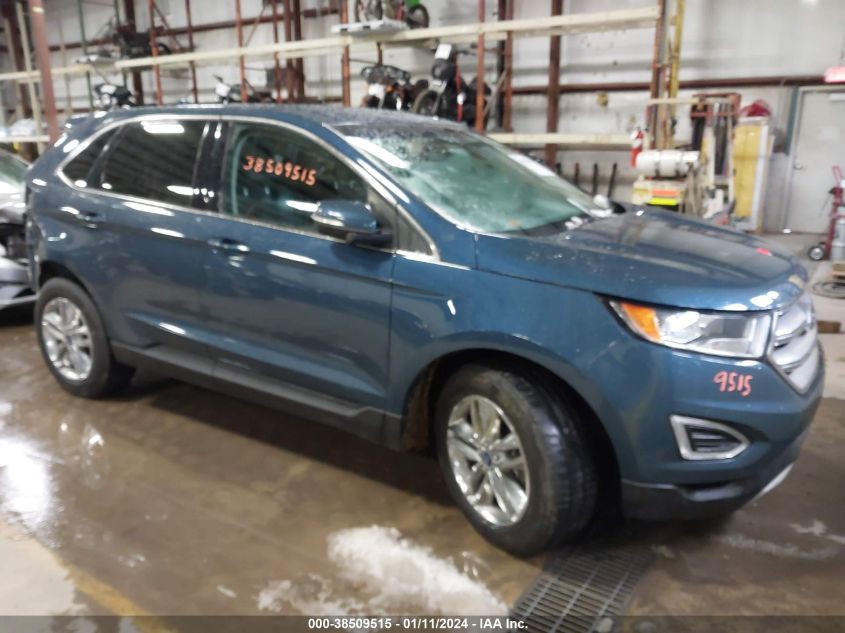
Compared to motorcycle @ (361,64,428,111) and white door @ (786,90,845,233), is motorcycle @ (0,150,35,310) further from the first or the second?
white door @ (786,90,845,233)

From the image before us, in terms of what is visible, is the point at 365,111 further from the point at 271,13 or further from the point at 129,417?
the point at 271,13

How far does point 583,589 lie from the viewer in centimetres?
232

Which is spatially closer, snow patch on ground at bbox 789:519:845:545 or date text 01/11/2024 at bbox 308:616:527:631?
date text 01/11/2024 at bbox 308:616:527:631

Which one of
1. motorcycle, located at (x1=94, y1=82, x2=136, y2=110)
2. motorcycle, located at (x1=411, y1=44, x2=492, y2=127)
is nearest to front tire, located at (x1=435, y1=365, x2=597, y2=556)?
motorcycle, located at (x1=411, y1=44, x2=492, y2=127)

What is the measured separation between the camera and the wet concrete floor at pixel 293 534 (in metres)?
2.29

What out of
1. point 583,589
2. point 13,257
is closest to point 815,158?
point 583,589

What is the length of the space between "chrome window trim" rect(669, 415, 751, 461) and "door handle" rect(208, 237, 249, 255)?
6.02ft

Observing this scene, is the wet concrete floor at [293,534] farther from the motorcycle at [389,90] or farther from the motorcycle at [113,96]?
the motorcycle at [113,96]

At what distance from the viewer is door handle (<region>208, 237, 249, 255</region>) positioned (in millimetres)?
2869

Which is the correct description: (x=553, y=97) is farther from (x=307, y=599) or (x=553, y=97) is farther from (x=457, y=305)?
(x=307, y=599)

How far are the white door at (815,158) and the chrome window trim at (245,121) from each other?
26.6ft

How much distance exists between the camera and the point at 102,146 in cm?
359


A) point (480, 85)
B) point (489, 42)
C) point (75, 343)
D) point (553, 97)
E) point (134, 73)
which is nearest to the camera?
point (75, 343)

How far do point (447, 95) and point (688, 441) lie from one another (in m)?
7.15
